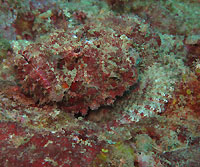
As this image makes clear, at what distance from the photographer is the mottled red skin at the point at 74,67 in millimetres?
2828

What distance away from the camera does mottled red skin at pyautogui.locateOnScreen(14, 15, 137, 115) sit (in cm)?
283

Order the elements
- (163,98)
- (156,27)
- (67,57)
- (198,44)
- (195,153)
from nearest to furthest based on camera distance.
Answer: (195,153) < (67,57) < (163,98) < (198,44) < (156,27)

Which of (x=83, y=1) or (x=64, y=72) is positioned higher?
(x=83, y=1)

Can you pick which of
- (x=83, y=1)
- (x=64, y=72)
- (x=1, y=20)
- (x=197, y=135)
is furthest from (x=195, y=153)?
(x=1, y=20)

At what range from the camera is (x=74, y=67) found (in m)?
2.89

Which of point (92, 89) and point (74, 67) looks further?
point (92, 89)

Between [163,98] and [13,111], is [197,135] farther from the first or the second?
[13,111]

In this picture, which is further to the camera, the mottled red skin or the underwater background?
the mottled red skin

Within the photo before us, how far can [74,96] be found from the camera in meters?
3.02

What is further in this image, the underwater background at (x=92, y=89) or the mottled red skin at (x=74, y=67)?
the mottled red skin at (x=74, y=67)

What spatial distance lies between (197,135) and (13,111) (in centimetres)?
271

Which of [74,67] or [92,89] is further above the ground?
[74,67]

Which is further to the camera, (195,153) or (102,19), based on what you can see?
(102,19)

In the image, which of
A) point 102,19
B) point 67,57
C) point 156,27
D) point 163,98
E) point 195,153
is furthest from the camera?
point 156,27
